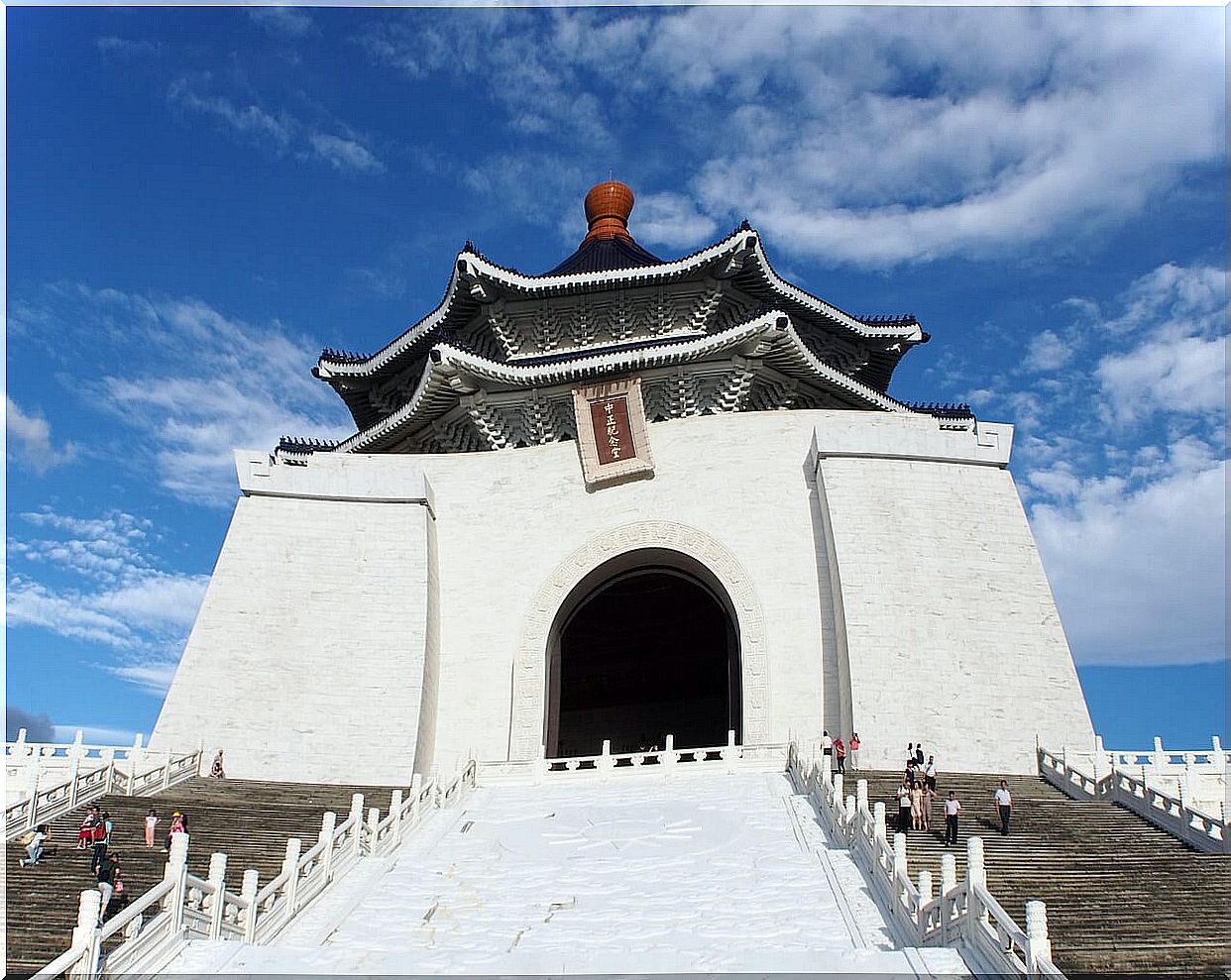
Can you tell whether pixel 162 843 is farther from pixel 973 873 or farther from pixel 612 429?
pixel 612 429

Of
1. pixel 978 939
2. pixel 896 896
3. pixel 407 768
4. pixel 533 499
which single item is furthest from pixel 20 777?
pixel 978 939

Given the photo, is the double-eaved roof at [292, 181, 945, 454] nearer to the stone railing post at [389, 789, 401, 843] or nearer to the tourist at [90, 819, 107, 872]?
the stone railing post at [389, 789, 401, 843]

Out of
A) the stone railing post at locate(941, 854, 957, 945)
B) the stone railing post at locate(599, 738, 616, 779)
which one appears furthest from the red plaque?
the stone railing post at locate(941, 854, 957, 945)

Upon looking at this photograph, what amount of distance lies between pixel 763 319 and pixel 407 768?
33.9 ft

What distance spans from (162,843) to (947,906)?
9.07m

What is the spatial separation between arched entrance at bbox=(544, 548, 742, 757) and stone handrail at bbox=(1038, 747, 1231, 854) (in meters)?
12.7

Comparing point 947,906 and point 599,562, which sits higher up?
point 599,562

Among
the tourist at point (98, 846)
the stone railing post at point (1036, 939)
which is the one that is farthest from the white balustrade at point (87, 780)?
the stone railing post at point (1036, 939)

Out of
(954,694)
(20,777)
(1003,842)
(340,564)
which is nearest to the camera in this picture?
(1003,842)

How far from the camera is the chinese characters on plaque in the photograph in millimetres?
21812

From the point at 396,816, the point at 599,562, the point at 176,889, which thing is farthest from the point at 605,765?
the point at 176,889

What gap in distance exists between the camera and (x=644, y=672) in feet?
104

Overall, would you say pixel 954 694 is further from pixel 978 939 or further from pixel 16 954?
pixel 16 954

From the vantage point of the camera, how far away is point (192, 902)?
9.45 meters
